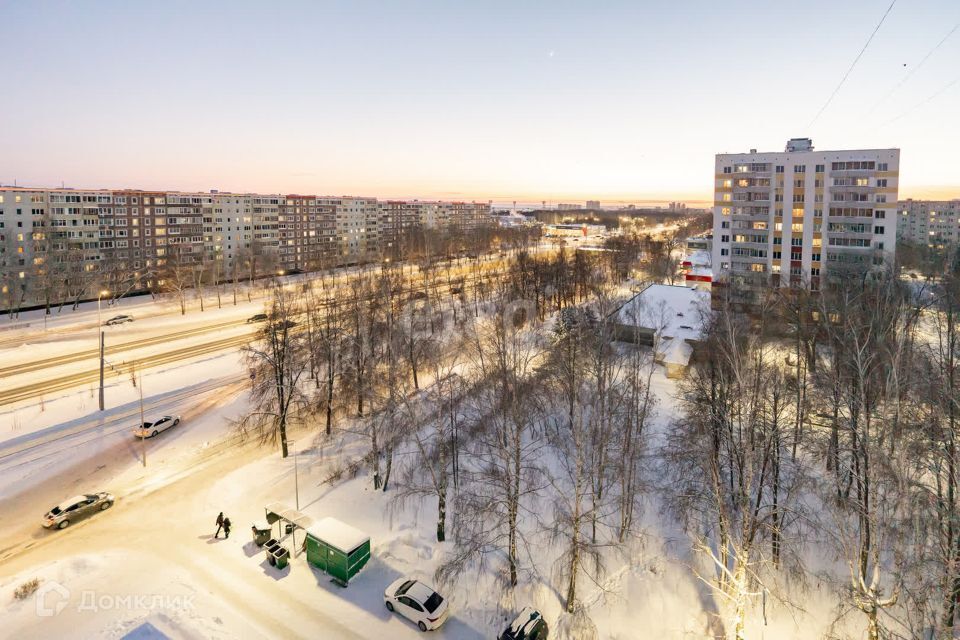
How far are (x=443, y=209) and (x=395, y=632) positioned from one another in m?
177

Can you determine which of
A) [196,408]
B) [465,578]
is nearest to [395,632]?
[465,578]

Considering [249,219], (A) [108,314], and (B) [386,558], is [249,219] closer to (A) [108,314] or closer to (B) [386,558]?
(A) [108,314]

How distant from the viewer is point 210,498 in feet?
82.7

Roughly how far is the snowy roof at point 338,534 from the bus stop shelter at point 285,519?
1.95 feet

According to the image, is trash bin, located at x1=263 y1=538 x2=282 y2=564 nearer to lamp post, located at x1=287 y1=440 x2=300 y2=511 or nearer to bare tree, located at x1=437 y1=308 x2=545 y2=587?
Result: lamp post, located at x1=287 y1=440 x2=300 y2=511

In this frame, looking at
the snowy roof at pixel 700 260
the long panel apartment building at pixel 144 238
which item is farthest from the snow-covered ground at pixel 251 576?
the snowy roof at pixel 700 260

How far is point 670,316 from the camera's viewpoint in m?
52.1

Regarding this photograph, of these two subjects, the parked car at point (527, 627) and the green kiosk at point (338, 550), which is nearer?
the parked car at point (527, 627)

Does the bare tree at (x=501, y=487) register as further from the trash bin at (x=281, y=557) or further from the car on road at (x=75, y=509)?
the car on road at (x=75, y=509)

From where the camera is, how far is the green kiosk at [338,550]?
64.8 feet

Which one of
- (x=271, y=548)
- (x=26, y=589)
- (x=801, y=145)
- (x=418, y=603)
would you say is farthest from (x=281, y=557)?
(x=801, y=145)

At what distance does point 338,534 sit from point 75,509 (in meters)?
12.7

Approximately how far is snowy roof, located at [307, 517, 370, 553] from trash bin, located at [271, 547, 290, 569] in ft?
3.96

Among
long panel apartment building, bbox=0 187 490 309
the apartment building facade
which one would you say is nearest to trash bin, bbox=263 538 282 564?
long panel apartment building, bbox=0 187 490 309
